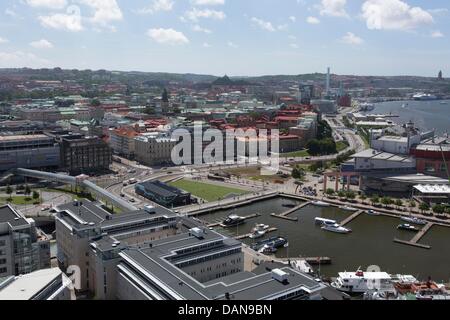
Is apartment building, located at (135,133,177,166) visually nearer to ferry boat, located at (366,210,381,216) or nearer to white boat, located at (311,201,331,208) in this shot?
white boat, located at (311,201,331,208)

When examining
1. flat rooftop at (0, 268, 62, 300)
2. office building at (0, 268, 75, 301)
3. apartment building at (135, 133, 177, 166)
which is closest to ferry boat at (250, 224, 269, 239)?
office building at (0, 268, 75, 301)

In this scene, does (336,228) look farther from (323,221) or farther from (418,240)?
(418,240)

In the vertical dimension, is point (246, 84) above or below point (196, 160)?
above

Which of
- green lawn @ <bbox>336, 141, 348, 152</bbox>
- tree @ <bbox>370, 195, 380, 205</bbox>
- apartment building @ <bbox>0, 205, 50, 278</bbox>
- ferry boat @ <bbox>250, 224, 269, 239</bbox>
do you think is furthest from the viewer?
green lawn @ <bbox>336, 141, 348, 152</bbox>

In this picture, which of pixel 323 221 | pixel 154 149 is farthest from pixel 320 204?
pixel 154 149

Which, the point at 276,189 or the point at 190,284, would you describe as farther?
the point at 276,189
